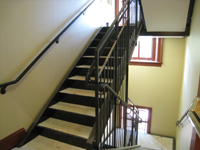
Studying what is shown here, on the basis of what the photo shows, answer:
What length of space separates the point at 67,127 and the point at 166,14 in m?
2.83

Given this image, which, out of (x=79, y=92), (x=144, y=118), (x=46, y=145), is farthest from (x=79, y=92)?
(x=144, y=118)

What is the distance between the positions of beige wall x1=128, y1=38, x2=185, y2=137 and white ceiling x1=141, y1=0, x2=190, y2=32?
1336mm

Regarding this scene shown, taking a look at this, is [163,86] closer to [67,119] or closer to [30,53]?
[67,119]

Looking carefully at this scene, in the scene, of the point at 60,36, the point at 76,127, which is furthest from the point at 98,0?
the point at 76,127

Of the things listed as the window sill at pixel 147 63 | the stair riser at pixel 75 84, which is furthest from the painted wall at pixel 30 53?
the window sill at pixel 147 63

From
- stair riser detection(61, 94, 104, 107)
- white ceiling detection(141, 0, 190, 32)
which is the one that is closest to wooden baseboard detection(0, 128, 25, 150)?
stair riser detection(61, 94, 104, 107)

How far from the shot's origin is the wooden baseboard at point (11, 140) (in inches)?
73.4

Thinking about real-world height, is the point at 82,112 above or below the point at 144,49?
below

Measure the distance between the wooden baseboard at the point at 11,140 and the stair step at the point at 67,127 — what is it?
27cm

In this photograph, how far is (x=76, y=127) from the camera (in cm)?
223

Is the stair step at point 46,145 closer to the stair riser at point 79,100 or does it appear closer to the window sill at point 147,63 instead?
the stair riser at point 79,100

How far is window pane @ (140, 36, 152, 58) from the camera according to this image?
5.29 meters

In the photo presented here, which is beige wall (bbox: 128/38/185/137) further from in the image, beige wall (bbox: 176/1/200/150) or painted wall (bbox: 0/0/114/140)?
painted wall (bbox: 0/0/114/140)

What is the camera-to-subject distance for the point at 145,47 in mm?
5371
